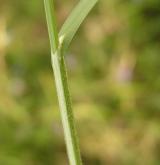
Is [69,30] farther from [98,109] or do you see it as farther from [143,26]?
[143,26]

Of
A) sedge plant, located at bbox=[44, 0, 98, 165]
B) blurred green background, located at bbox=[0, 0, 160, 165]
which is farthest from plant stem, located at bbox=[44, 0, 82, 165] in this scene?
blurred green background, located at bbox=[0, 0, 160, 165]

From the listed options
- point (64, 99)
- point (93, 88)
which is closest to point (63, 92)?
point (64, 99)

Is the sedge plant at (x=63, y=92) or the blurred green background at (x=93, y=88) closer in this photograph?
the sedge plant at (x=63, y=92)

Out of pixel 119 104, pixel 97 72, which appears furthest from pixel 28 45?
pixel 119 104

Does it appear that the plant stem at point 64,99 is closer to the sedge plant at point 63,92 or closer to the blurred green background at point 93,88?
the sedge plant at point 63,92

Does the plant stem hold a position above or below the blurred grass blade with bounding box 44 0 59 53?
below

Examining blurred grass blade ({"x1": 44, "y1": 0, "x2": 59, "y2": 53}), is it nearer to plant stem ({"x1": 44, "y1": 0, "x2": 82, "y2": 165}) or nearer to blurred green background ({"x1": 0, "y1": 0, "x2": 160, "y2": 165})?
plant stem ({"x1": 44, "y1": 0, "x2": 82, "y2": 165})

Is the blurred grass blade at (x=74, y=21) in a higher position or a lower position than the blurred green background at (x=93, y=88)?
higher

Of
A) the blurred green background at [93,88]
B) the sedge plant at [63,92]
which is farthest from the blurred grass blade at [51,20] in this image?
the blurred green background at [93,88]
